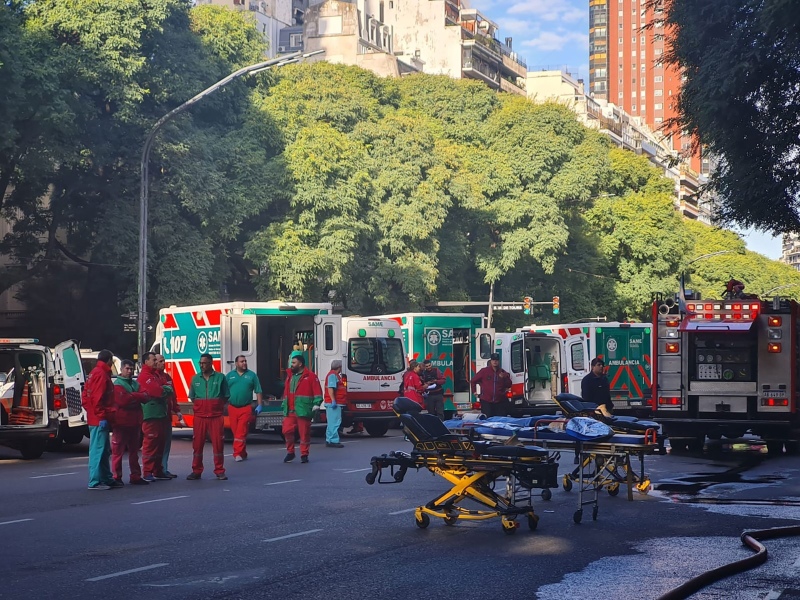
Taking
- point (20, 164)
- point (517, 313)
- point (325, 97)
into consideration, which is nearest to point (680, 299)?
point (20, 164)

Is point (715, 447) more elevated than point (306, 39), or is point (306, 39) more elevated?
point (306, 39)

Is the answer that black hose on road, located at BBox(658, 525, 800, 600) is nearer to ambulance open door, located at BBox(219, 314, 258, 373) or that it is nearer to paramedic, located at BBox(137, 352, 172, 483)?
paramedic, located at BBox(137, 352, 172, 483)

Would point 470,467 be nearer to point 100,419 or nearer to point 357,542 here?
point 357,542

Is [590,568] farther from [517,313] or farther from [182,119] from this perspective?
[517,313]

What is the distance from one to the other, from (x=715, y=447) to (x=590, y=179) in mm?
35685

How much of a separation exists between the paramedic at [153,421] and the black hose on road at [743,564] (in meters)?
8.48

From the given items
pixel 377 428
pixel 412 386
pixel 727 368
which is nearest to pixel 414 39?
pixel 377 428

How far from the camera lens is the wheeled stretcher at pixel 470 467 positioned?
1150 centimetres

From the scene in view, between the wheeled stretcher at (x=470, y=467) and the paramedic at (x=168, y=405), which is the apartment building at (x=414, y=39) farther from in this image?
the wheeled stretcher at (x=470, y=467)

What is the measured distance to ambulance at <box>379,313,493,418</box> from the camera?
32.0m

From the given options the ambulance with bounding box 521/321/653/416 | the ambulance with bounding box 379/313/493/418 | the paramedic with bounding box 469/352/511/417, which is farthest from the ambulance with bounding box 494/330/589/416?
the paramedic with bounding box 469/352/511/417

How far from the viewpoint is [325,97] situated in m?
50.0

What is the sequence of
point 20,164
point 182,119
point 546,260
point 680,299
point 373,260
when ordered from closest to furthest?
point 680,299 → point 20,164 → point 182,119 → point 373,260 → point 546,260

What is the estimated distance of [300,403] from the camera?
65.9 feet
